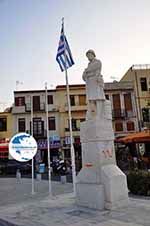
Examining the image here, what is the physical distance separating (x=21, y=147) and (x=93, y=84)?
4.53 meters

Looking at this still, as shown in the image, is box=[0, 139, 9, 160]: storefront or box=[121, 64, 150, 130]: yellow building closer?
box=[0, 139, 9, 160]: storefront

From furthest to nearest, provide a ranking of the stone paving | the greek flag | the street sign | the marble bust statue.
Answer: the street sign, the greek flag, the marble bust statue, the stone paving

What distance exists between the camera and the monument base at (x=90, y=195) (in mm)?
7511

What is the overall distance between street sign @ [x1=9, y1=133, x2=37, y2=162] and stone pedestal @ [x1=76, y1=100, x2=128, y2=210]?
12.3ft

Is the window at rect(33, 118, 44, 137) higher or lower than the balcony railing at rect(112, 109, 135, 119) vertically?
lower

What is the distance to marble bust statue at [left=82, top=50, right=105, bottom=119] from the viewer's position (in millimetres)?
8516

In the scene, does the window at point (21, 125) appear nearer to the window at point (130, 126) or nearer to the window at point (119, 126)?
the window at point (119, 126)

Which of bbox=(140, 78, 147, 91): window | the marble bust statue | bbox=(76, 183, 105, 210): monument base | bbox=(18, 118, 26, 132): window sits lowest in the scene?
bbox=(76, 183, 105, 210): monument base

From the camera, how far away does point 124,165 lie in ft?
60.3

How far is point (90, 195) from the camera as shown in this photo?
7.76 meters

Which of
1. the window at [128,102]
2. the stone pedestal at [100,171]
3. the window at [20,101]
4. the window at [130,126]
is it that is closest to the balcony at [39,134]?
the window at [20,101]

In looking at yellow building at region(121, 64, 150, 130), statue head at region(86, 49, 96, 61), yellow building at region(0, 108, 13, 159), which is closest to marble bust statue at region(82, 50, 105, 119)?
statue head at region(86, 49, 96, 61)

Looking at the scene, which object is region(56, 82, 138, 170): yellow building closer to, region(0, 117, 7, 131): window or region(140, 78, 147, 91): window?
region(140, 78, 147, 91): window

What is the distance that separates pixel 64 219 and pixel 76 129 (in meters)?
28.6
